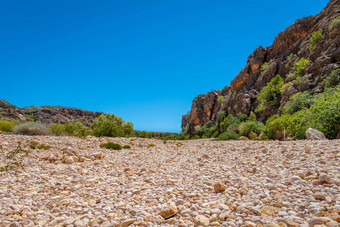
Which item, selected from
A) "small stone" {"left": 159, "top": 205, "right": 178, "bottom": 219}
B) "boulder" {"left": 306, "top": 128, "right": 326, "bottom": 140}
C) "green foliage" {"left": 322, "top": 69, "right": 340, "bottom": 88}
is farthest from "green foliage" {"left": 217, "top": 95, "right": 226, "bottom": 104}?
"small stone" {"left": 159, "top": 205, "right": 178, "bottom": 219}

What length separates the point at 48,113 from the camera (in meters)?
106

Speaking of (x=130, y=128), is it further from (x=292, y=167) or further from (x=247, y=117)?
(x=292, y=167)

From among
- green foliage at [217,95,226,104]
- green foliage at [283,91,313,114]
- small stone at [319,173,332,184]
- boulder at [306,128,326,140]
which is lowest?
small stone at [319,173,332,184]

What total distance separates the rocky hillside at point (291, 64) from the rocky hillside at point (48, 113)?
69.6 meters

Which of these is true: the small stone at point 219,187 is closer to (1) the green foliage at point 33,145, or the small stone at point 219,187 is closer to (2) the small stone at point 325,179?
(2) the small stone at point 325,179

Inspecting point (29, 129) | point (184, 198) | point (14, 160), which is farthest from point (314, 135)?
point (29, 129)

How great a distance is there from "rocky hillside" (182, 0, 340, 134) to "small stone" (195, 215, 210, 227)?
27.2 meters

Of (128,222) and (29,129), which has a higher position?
(29,129)

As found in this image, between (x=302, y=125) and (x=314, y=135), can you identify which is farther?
(x=302, y=125)

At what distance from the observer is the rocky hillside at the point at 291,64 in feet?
88.7

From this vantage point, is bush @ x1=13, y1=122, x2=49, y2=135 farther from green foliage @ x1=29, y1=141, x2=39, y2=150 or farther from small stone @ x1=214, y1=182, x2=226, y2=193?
small stone @ x1=214, y1=182, x2=226, y2=193

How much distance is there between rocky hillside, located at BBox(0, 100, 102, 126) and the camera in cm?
7643

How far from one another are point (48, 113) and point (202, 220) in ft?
402

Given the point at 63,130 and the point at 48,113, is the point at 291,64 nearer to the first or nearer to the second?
the point at 63,130
